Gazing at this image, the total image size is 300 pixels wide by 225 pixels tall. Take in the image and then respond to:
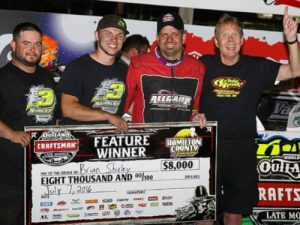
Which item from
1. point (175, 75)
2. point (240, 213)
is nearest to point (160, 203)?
point (240, 213)

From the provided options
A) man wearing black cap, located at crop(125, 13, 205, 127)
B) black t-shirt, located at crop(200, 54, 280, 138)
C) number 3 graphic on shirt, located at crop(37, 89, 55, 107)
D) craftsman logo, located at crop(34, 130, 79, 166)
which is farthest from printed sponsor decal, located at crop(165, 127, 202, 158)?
number 3 graphic on shirt, located at crop(37, 89, 55, 107)

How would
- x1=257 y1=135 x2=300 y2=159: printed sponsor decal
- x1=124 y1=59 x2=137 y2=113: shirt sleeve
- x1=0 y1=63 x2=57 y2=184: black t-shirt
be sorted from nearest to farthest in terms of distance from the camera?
x1=0 y1=63 x2=57 y2=184: black t-shirt → x1=124 y1=59 x2=137 y2=113: shirt sleeve → x1=257 y1=135 x2=300 y2=159: printed sponsor decal

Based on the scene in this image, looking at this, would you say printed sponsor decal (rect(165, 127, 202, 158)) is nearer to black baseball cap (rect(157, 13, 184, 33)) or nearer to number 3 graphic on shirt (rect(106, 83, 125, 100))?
number 3 graphic on shirt (rect(106, 83, 125, 100))

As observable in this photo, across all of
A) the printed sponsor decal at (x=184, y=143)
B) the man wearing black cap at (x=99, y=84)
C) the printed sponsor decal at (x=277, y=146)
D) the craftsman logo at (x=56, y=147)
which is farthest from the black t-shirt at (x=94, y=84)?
the printed sponsor decal at (x=277, y=146)

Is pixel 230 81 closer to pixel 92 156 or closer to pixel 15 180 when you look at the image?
pixel 92 156

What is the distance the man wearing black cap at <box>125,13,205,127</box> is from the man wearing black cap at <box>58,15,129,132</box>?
13 centimetres

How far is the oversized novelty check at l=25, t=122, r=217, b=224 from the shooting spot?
4.01 meters

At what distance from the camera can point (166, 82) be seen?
13.9 feet

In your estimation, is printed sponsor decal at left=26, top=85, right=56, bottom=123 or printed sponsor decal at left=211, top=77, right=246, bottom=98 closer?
printed sponsor decal at left=26, top=85, right=56, bottom=123

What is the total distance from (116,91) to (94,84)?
20 centimetres

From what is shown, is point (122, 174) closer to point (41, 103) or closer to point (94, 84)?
point (94, 84)

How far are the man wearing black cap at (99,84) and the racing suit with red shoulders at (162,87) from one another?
121 millimetres

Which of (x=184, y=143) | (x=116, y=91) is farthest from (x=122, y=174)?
(x=116, y=91)

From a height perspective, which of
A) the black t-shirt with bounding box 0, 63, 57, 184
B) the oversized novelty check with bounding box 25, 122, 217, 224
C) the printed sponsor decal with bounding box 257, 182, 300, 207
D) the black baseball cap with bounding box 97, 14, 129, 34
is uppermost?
the black baseball cap with bounding box 97, 14, 129, 34
